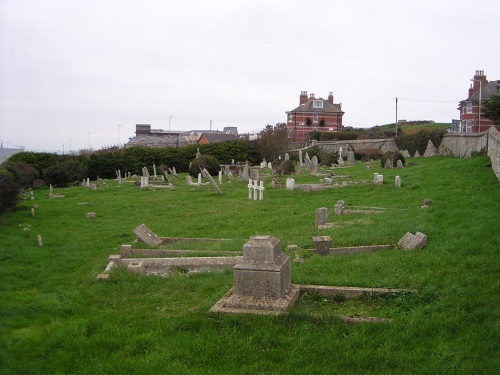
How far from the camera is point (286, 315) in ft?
20.7

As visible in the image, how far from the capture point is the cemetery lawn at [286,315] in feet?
17.6

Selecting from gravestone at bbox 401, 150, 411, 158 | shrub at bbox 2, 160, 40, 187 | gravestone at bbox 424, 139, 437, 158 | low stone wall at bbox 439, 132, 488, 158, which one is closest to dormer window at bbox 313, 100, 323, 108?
gravestone at bbox 401, 150, 411, 158

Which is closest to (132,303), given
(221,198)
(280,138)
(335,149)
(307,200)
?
(307,200)

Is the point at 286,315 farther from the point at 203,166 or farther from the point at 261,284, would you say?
the point at 203,166

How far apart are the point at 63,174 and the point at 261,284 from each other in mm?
32516

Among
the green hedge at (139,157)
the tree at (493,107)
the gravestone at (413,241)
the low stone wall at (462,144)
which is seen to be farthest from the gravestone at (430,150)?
the gravestone at (413,241)

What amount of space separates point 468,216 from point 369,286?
5.24 m

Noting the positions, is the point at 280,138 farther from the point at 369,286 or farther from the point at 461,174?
the point at 369,286

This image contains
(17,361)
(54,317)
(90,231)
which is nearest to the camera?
(17,361)

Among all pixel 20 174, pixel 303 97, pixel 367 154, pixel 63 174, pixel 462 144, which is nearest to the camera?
pixel 20 174

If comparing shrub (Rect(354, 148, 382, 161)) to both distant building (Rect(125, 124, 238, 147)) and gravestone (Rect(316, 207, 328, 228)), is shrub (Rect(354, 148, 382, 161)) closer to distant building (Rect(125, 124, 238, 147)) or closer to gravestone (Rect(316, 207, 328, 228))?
distant building (Rect(125, 124, 238, 147))

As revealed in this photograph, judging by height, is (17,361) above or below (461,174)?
below

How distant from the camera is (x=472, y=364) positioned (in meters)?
4.94

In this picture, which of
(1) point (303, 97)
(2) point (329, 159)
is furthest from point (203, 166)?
(1) point (303, 97)
